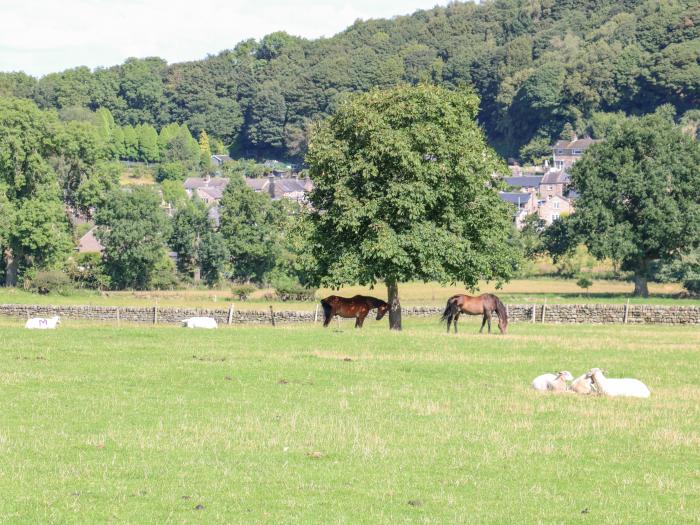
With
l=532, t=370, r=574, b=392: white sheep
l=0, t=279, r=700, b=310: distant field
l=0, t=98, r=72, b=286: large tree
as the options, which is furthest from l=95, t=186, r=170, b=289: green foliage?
l=532, t=370, r=574, b=392: white sheep

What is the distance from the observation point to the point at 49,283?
3191 inches

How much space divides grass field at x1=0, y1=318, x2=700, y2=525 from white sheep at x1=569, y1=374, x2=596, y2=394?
76 cm

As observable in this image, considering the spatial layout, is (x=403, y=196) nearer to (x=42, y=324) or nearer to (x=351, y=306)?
(x=351, y=306)

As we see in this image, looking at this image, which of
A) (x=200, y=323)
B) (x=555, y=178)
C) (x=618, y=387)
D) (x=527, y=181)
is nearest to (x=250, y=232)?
(x=200, y=323)

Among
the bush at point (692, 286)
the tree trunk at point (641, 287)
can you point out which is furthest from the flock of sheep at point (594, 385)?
the tree trunk at point (641, 287)

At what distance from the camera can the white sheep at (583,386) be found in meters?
25.6

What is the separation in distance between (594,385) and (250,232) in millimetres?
66846

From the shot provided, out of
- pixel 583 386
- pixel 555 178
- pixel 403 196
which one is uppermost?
pixel 555 178

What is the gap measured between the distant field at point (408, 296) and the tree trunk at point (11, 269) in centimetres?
563

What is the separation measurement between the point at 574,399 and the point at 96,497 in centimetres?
1233

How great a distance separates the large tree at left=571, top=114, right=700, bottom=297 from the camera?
7531cm

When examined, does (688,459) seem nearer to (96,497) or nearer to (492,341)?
(96,497)

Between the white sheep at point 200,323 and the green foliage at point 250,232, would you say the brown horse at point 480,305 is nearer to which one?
the white sheep at point 200,323

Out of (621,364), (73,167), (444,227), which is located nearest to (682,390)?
→ (621,364)
